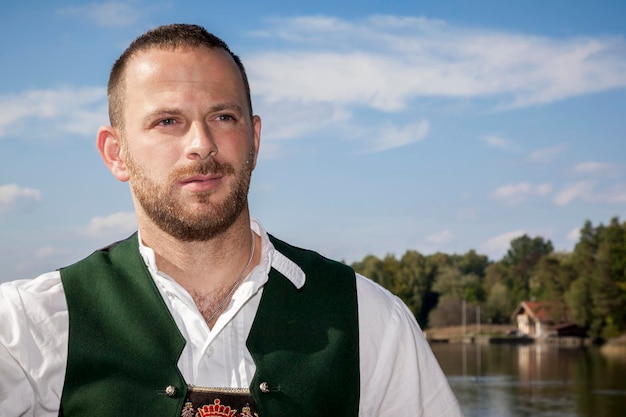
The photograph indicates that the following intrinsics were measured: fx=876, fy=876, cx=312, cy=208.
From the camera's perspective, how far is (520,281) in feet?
316

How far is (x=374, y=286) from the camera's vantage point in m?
2.56

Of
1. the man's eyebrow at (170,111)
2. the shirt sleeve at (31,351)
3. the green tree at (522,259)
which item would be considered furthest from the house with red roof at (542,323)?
the shirt sleeve at (31,351)

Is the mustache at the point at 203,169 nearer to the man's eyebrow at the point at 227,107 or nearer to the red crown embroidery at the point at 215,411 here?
the man's eyebrow at the point at 227,107

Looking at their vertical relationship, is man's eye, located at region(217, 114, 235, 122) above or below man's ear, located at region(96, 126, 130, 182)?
above

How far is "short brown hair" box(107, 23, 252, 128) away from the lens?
2432 millimetres

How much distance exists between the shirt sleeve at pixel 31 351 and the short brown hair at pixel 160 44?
551 mm

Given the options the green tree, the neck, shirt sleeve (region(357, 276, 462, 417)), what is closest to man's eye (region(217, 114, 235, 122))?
the neck

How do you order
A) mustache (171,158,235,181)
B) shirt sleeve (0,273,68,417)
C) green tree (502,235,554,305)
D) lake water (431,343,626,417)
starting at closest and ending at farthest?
shirt sleeve (0,273,68,417) < mustache (171,158,235,181) < lake water (431,343,626,417) < green tree (502,235,554,305)

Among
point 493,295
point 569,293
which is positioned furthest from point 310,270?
point 493,295

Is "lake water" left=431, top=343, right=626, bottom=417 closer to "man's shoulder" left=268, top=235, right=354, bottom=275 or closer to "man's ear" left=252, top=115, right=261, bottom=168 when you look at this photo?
"man's shoulder" left=268, top=235, right=354, bottom=275

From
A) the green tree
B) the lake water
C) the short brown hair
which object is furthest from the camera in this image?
the green tree

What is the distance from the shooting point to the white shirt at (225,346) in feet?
7.26

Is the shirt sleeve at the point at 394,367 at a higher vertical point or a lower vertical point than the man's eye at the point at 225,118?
lower

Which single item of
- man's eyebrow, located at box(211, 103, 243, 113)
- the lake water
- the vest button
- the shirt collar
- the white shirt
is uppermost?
man's eyebrow, located at box(211, 103, 243, 113)
